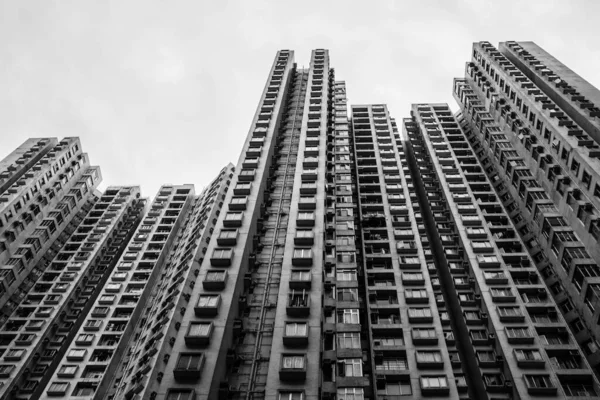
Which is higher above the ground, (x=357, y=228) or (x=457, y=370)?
(x=357, y=228)

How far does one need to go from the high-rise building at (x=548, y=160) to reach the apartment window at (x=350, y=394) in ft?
72.0

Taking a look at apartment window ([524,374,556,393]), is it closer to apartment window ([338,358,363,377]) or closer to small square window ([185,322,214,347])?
apartment window ([338,358,363,377])

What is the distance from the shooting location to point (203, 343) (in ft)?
104

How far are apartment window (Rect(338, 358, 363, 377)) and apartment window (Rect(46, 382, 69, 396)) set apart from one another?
3246 centimetres

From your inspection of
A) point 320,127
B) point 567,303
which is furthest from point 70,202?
point 567,303

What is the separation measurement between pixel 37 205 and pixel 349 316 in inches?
2097

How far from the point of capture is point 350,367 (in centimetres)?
3272

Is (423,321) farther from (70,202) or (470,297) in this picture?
(70,202)

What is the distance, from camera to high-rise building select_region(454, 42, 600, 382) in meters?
42.6

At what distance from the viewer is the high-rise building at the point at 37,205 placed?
62.0m

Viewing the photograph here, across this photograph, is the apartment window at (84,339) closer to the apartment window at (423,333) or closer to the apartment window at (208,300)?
the apartment window at (208,300)

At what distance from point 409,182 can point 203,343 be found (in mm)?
38660

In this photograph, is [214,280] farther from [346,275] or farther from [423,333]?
[423,333]

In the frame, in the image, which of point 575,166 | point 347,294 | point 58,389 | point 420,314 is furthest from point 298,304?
point 58,389
